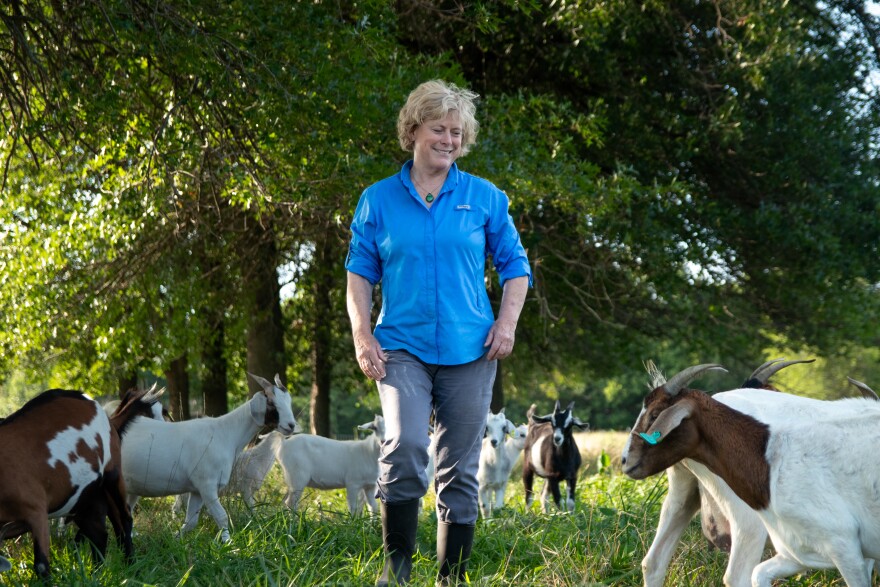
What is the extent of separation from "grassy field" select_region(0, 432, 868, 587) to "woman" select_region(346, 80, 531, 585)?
1.33 feet

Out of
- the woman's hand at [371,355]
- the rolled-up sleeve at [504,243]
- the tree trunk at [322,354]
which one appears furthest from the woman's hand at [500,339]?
the tree trunk at [322,354]

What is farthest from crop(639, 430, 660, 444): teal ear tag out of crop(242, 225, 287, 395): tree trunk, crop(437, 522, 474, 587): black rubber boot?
crop(242, 225, 287, 395): tree trunk

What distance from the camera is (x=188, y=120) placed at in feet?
32.9

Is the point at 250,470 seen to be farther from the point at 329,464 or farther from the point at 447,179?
the point at 447,179

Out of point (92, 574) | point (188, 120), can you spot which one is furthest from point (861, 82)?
point (92, 574)

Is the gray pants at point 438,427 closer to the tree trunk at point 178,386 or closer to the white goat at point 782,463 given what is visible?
the white goat at point 782,463

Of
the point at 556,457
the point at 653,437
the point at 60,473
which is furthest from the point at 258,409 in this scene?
the point at 653,437

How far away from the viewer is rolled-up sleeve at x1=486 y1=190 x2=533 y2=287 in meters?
4.84

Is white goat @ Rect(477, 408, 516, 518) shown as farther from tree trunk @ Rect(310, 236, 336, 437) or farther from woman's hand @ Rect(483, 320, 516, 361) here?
woman's hand @ Rect(483, 320, 516, 361)

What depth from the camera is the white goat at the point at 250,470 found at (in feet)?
28.4

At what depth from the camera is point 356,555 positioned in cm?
579

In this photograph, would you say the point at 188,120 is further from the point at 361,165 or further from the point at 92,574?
the point at 92,574

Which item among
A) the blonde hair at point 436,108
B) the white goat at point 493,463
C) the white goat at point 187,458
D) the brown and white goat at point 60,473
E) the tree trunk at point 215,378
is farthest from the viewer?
the tree trunk at point 215,378

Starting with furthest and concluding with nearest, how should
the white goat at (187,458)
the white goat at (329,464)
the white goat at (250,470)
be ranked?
the white goat at (329,464)
the white goat at (250,470)
the white goat at (187,458)
